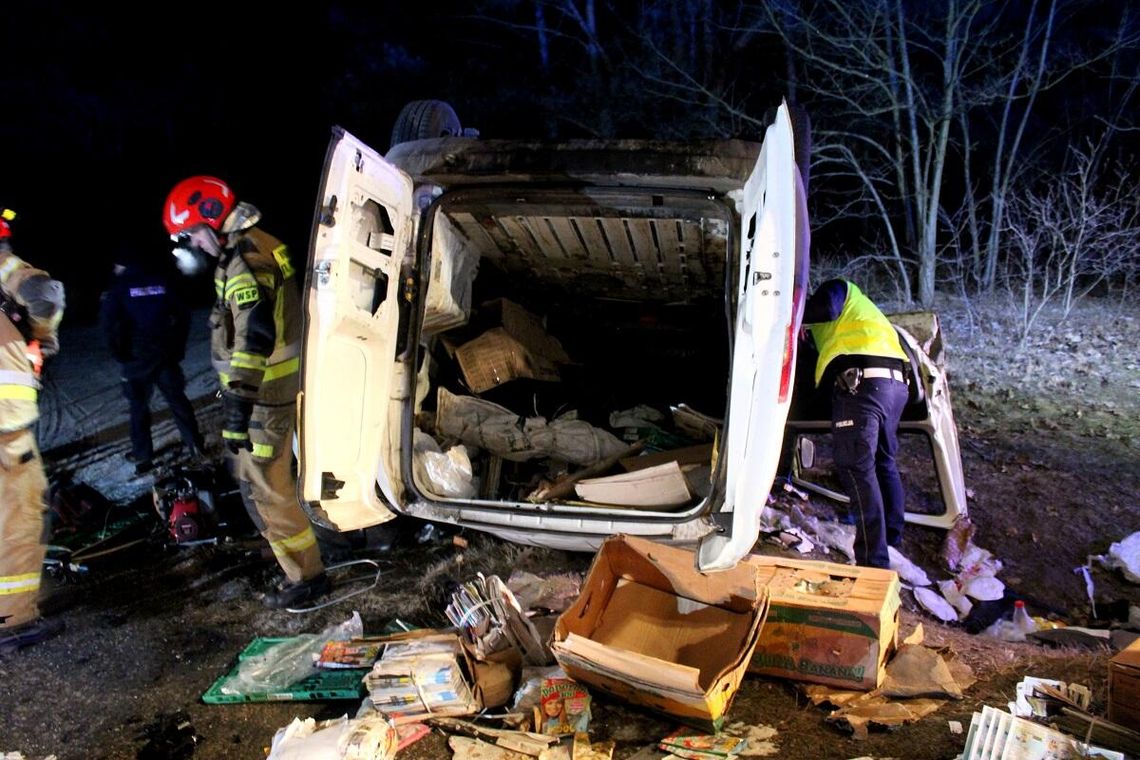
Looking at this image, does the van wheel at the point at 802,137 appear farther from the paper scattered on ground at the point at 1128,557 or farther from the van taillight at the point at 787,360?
the paper scattered on ground at the point at 1128,557

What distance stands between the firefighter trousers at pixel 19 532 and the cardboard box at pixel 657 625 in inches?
105

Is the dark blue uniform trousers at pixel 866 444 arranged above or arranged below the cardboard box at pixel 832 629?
above

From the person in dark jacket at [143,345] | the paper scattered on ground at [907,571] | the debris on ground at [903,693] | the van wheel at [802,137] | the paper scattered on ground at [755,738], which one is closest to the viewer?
the paper scattered on ground at [755,738]

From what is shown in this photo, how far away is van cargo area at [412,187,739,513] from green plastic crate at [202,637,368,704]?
770mm

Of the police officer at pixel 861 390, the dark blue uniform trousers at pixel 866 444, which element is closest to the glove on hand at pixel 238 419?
the police officer at pixel 861 390

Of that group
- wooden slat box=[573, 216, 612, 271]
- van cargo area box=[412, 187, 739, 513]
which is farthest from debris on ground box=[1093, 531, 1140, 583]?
wooden slat box=[573, 216, 612, 271]

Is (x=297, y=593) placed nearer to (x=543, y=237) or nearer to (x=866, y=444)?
(x=543, y=237)

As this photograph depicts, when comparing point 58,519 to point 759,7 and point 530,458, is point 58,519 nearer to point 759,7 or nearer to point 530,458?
point 530,458

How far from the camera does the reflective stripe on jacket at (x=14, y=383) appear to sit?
11.7ft

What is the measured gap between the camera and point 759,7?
1402 cm

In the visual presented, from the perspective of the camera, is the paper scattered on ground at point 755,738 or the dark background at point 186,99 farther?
the dark background at point 186,99

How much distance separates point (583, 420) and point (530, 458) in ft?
1.47

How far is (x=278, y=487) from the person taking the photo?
12.1ft

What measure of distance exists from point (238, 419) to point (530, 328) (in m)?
1.79
